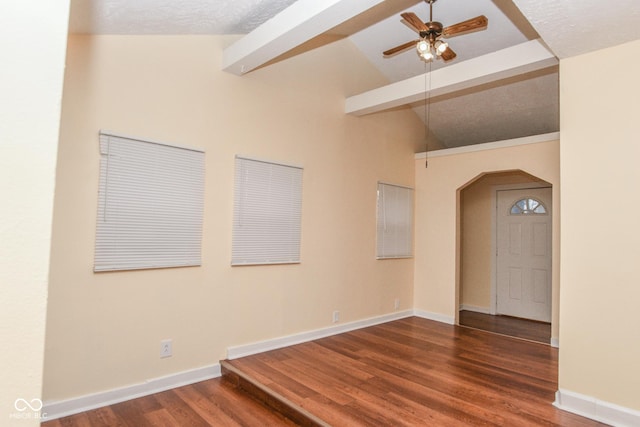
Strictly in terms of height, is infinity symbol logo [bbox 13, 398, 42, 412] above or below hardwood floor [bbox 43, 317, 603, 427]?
above

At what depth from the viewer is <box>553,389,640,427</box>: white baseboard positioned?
7.92 ft

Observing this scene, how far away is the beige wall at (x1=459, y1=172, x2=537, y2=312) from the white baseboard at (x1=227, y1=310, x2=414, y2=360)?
6.22ft

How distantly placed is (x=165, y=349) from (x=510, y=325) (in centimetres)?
471

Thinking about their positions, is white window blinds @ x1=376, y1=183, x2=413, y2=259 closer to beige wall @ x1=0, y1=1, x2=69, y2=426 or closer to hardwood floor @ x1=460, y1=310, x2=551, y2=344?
hardwood floor @ x1=460, y1=310, x2=551, y2=344

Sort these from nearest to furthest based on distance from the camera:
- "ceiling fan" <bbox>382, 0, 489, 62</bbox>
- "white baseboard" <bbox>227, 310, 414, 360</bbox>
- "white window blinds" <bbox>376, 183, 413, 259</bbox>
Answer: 1. "ceiling fan" <bbox>382, 0, 489, 62</bbox>
2. "white baseboard" <bbox>227, 310, 414, 360</bbox>
3. "white window blinds" <bbox>376, 183, 413, 259</bbox>

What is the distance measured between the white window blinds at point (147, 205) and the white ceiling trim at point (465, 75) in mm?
2238

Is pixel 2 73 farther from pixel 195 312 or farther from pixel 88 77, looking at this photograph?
pixel 195 312

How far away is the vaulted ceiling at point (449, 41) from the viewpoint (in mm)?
2320

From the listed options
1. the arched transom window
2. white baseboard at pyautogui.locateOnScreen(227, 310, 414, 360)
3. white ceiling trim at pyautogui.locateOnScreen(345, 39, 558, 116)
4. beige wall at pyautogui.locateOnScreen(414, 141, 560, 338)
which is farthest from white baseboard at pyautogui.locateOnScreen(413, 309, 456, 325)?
white ceiling trim at pyautogui.locateOnScreen(345, 39, 558, 116)

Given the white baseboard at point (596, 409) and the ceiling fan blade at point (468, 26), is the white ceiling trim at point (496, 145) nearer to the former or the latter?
the ceiling fan blade at point (468, 26)

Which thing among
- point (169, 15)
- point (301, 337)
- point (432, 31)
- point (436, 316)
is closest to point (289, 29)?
point (169, 15)

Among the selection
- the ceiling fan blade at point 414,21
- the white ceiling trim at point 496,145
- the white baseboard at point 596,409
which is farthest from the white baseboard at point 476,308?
the ceiling fan blade at point 414,21

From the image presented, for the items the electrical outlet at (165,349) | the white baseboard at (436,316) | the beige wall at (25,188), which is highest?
the beige wall at (25,188)

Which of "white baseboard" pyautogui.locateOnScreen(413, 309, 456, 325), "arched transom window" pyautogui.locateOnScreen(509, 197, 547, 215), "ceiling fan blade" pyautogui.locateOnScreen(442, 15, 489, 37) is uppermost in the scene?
"ceiling fan blade" pyautogui.locateOnScreen(442, 15, 489, 37)
